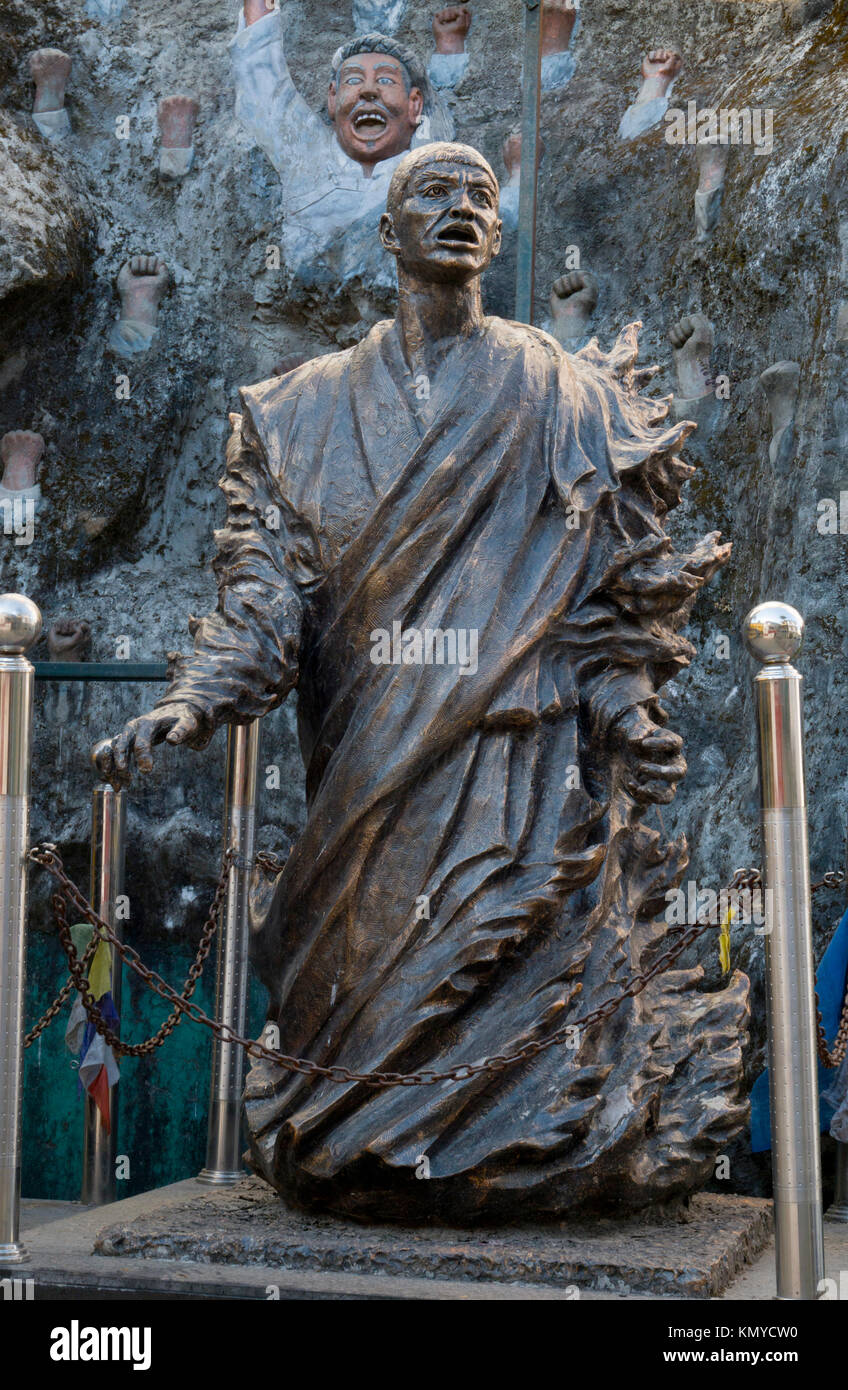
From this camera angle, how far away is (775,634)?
12.1 feet

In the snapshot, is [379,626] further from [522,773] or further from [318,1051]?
[318,1051]

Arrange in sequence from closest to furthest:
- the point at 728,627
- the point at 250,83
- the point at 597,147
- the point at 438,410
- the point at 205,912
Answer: the point at 438,410
the point at 728,627
the point at 205,912
the point at 597,147
the point at 250,83

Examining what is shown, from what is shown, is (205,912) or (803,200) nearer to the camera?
(803,200)

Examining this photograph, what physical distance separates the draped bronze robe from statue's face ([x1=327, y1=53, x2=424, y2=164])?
5452 mm

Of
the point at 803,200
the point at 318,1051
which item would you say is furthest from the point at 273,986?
the point at 803,200

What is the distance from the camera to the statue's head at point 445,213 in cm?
436

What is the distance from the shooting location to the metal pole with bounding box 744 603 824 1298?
3.42 m

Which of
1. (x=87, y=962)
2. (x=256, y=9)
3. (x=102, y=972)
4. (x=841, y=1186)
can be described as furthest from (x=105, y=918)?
(x=256, y=9)

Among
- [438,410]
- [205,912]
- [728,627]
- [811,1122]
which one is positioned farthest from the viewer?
[205,912]

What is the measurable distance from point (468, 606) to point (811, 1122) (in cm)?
Result: 148

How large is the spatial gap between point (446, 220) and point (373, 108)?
5.54m

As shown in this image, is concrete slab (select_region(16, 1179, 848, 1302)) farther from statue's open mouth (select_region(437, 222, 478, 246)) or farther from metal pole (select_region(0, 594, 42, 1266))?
statue's open mouth (select_region(437, 222, 478, 246))

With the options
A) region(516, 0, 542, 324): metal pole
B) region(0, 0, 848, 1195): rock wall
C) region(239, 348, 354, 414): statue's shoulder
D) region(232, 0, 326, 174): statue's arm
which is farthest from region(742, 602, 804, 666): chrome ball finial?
region(232, 0, 326, 174): statue's arm

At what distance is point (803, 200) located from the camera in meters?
7.08
